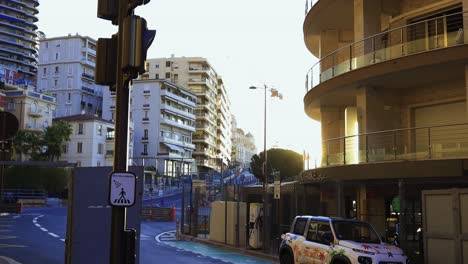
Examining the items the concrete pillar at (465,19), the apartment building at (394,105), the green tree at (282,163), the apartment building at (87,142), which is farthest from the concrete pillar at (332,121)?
the apartment building at (87,142)

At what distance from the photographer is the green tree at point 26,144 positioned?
253 feet

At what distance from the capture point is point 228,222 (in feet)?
85.2

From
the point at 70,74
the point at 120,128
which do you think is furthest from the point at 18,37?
the point at 120,128

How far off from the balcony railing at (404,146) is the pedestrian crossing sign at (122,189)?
47.0ft

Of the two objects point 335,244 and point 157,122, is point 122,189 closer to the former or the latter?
point 335,244

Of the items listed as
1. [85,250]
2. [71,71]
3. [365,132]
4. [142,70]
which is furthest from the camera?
[71,71]

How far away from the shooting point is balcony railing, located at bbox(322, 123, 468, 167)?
61.3ft

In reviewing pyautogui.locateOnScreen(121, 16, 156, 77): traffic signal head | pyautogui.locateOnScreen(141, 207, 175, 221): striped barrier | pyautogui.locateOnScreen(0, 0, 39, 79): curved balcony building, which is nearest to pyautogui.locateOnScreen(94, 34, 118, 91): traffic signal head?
pyautogui.locateOnScreen(121, 16, 156, 77): traffic signal head

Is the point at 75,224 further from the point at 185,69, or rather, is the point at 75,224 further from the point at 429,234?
the point at 185,69

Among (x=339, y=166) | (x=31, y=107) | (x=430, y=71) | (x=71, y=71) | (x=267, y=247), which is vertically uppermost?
(x=71, y=71)

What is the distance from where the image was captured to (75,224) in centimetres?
704

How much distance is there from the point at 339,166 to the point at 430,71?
4.72m

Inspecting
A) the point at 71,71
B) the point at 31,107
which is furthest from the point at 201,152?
the point at 31,107

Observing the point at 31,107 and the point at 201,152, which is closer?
the point at 31,107
